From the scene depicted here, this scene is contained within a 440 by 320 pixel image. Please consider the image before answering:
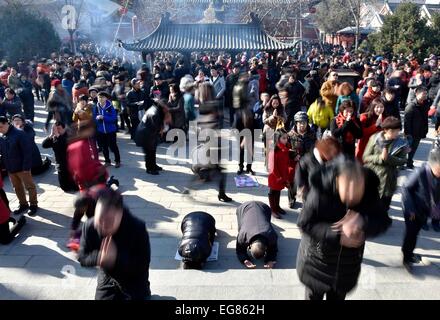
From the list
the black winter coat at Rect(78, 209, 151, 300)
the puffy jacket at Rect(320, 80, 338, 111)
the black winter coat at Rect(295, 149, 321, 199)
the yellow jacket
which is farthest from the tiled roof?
the black winter coat at Rect(78, 209, 151, 300)

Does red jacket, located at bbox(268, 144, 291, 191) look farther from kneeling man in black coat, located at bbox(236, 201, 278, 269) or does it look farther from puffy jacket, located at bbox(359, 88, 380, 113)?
puffy jacket, located at bbox(359, 88, 380, 113)

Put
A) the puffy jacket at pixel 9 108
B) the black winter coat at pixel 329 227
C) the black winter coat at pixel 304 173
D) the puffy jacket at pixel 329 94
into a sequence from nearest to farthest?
the black winter coat at pixel 329 227, the black winter coat at pixel 304 173, the puffy jacket at pixel 329 94, the puffy jacket at pixel 9 108

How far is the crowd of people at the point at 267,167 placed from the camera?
3076mm

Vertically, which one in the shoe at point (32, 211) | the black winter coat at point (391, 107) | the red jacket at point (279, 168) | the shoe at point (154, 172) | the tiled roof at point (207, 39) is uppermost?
the tiled roof at point (207, 39)

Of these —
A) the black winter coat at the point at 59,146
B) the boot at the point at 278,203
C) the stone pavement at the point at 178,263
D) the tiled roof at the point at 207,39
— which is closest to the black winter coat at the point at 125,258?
the stone pavement at the point at 178,263

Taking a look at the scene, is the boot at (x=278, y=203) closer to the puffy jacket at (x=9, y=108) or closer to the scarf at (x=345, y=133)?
the scarf at (x=345, y=133)

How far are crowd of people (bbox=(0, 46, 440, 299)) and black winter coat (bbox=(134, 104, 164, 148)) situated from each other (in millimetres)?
24

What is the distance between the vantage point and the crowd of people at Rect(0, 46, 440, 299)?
308cm

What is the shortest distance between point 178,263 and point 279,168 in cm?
211

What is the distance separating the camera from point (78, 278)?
4.72m

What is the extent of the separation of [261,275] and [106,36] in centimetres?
4808

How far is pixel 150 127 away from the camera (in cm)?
805

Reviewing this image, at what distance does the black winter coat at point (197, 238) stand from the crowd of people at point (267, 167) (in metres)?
0.02
